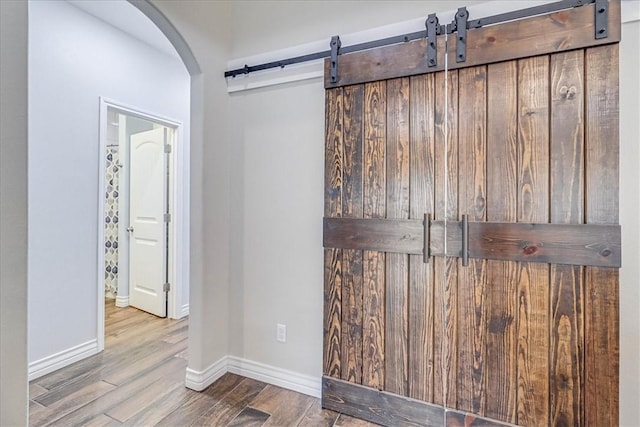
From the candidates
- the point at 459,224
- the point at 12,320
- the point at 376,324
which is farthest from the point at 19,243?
the point at 459,224

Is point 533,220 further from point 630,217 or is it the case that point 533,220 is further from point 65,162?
point 65,162

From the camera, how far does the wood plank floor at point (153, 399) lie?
1805 mm

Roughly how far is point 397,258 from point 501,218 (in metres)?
0.55

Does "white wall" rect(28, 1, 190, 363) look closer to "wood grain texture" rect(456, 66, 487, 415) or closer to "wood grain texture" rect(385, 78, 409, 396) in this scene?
"wood grain texture" rect(385, 78, 409, 396)

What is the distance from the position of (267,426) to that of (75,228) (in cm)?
212

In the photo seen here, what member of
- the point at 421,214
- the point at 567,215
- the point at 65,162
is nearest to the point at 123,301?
the point at 65,162

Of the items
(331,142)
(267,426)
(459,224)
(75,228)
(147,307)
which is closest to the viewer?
(459,224)

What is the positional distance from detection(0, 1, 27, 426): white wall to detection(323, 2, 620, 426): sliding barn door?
1.37 metres

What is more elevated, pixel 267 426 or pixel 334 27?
pixel 334 27

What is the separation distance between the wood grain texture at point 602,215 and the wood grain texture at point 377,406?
69 cm

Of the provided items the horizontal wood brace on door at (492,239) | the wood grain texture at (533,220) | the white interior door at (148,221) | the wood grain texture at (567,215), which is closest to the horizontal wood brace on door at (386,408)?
the wood grain texture at (533,220)

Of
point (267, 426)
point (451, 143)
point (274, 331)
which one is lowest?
point (267, 426)

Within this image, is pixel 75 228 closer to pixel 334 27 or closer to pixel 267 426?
pixel 267 426

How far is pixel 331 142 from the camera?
1.89 m
